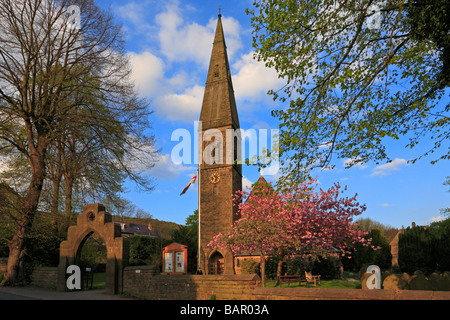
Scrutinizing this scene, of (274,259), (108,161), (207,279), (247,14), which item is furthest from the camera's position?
(274,259)

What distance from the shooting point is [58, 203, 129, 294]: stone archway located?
16.9m

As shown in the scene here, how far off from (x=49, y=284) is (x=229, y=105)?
1193 inches

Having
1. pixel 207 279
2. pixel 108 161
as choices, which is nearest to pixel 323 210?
pixel 207 279

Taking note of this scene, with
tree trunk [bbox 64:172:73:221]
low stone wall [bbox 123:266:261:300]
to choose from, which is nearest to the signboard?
tree trunk [bbox 64:172:73:221]

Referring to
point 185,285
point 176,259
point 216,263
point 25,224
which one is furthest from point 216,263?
point 185,285

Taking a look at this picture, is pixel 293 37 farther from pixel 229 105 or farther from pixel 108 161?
pixel 229 105

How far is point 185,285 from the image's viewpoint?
1434cm

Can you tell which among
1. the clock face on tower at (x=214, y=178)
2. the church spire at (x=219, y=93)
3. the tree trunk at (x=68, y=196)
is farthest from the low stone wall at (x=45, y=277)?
the church spire at (x=219, y=93)

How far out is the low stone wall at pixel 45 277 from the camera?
1903cm

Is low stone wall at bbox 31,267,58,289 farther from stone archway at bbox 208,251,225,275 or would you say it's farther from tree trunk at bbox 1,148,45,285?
stone archway at bbox 208,251,225,275

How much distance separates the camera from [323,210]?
24625 mm

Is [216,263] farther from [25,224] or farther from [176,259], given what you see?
[25,224]

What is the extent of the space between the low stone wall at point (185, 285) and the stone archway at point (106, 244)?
1.88ft

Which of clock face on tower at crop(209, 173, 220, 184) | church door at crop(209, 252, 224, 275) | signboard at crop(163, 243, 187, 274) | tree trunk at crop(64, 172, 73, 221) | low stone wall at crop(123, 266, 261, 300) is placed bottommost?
church door at crop(209, 252, 224, 275)
